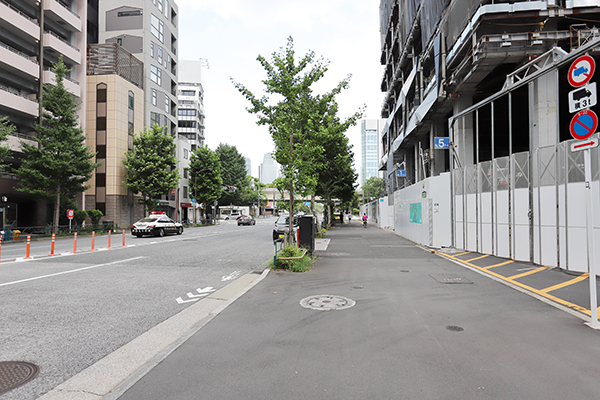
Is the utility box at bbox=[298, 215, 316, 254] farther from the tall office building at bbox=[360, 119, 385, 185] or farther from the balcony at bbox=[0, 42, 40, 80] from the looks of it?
the tall office building at bbox=[360, 119, 385, 185]

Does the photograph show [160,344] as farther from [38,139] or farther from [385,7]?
[385,7]

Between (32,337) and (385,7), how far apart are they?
1855 inches

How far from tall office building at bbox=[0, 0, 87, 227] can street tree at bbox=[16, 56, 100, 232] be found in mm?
1677

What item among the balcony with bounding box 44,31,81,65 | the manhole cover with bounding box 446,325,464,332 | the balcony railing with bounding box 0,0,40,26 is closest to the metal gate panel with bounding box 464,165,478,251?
the manhole cover with bounding box 446,325,464,332

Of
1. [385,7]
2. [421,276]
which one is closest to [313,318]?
[421,276]

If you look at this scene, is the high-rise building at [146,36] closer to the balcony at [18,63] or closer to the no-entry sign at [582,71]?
the balcony at [18,63]

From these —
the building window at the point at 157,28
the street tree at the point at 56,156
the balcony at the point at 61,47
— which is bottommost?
the street tree at the point at 56,156

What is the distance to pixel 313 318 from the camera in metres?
5.86

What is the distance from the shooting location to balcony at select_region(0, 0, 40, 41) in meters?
27.8

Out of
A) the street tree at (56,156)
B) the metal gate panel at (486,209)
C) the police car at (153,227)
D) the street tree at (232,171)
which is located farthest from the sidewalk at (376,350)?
the street tree at (232,171)

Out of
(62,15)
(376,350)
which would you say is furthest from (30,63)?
(376,350)

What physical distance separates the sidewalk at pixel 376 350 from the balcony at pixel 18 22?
33.7m

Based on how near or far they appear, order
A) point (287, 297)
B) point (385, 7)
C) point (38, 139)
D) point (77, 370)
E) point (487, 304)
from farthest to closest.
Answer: point (385, 7) → point (38, 139) → point (287, 297) → point (487, 304) → point (77, 370)

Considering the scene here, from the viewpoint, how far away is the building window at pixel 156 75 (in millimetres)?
46341
